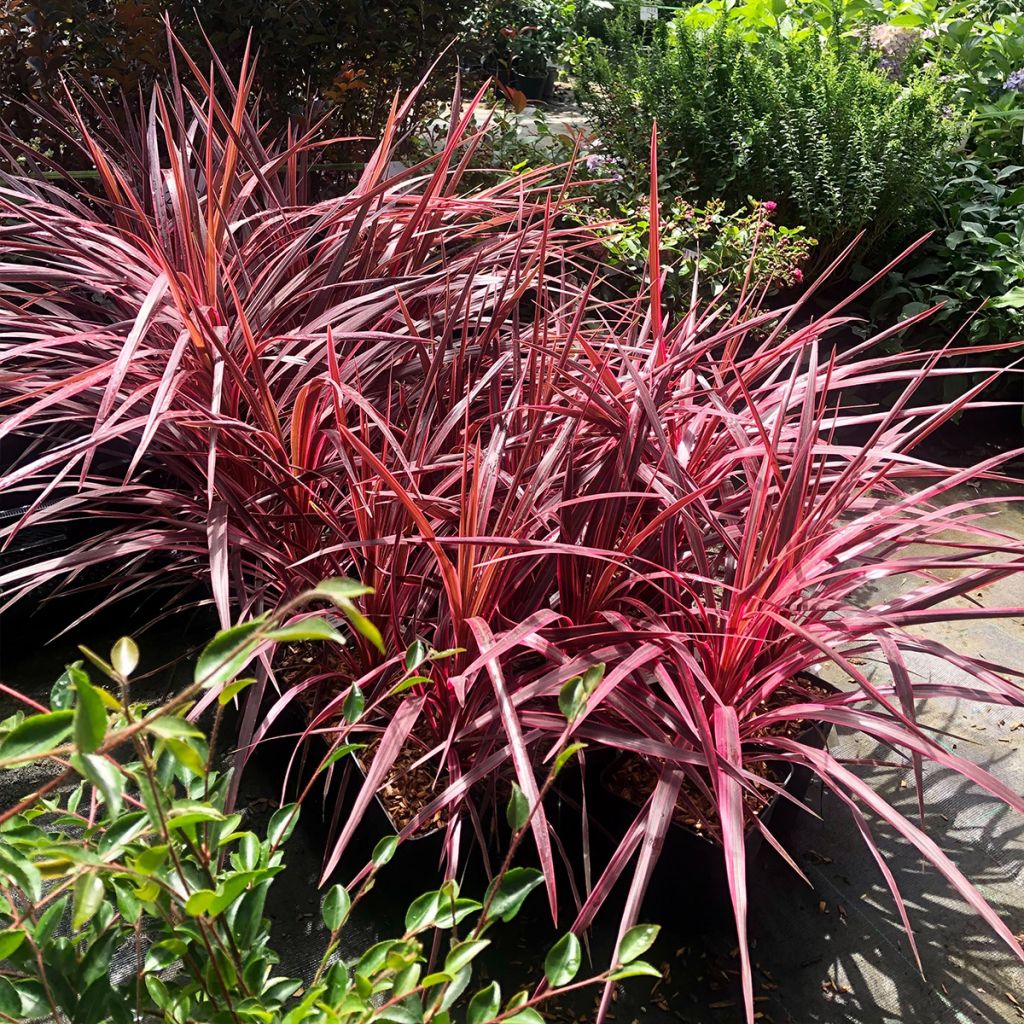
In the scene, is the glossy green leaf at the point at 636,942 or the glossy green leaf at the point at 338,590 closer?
the glossy green leaf at the point at 338,590

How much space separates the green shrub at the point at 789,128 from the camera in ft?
9.49

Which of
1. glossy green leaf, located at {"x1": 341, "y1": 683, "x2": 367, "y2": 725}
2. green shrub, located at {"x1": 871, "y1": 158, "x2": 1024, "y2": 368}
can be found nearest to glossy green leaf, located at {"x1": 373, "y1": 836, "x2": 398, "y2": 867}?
glossy green leaf, located at {"x1": 341, "y1": 683, "x2": 367, "y2": 725}

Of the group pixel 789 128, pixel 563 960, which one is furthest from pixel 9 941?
pixel 789 128

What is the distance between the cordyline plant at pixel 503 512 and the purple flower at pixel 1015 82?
88.5 inches

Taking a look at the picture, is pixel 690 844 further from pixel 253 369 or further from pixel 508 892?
pixel 253 369

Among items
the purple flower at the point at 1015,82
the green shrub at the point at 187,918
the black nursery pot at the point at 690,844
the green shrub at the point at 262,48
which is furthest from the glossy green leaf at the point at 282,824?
the purple flower at the point at 1015,82

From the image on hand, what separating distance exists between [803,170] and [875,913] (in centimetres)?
228

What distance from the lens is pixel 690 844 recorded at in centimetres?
123

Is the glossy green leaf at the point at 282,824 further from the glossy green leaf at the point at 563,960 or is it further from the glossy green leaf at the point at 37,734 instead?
the glossy green leaf at the point at 37,734

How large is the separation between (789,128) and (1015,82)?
976 millimetres

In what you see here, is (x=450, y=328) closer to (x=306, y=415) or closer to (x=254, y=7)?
(x=306, y=415)

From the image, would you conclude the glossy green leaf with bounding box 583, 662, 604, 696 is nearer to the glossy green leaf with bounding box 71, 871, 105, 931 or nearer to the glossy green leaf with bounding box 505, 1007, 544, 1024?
the glossy green leaf with bounding box 505, 1007, 544, 1024

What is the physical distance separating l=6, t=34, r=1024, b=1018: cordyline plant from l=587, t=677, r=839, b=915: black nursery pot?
35mm

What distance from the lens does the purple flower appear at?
329 cm
